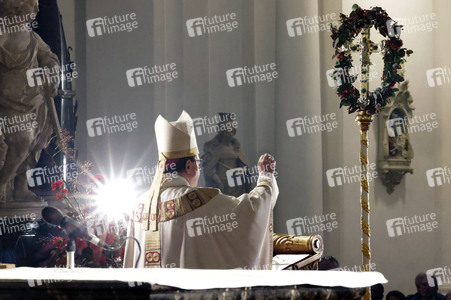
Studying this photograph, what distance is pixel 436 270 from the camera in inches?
483

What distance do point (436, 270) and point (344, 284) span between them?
943 centimetres
